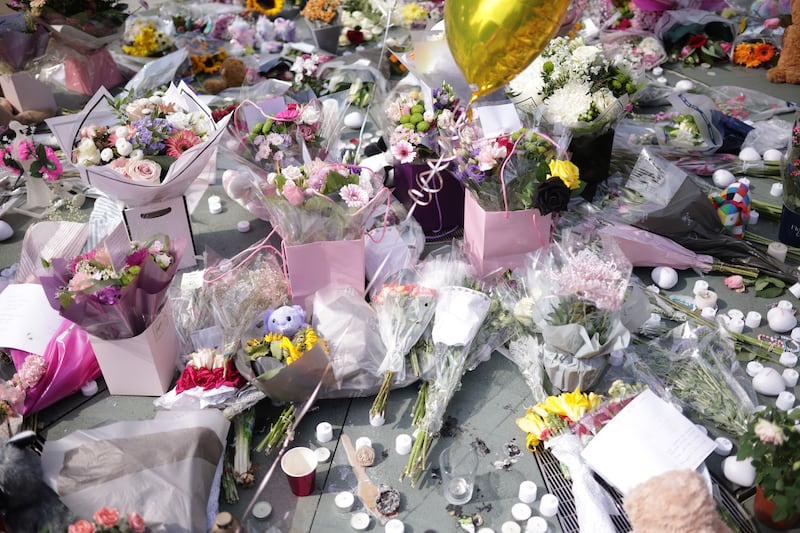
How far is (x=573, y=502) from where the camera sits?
2.26 meters

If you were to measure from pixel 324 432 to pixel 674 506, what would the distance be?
115cm

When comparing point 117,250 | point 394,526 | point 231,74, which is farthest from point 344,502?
point 231,74

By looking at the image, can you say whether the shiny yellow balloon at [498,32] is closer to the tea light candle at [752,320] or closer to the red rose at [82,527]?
the tea light candle at [752,320]

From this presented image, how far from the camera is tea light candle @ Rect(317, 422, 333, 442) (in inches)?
97.4

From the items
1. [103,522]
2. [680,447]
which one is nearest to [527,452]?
[680,447]

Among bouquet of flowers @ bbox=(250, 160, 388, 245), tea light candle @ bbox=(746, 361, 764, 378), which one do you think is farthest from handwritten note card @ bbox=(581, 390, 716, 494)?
bouquet of flowers @ bbox=(250, 160, 388, 245)

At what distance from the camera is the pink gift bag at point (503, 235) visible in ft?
9.71

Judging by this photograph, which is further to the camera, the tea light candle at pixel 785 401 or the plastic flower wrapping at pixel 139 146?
the plastic flower wrapping at pixel 139 146

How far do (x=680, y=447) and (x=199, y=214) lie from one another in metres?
2.67

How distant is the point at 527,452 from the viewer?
8.05ft

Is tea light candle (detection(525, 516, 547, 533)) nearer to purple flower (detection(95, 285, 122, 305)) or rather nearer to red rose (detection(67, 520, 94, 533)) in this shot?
red rose (detection(67, 520, 94, 533))

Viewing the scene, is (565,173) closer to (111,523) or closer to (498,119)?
(498,119)

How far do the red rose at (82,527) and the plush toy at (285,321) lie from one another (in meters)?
0.93

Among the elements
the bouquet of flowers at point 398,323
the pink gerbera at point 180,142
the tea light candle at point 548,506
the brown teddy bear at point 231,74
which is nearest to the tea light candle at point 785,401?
the tea light candle at point 548,506
